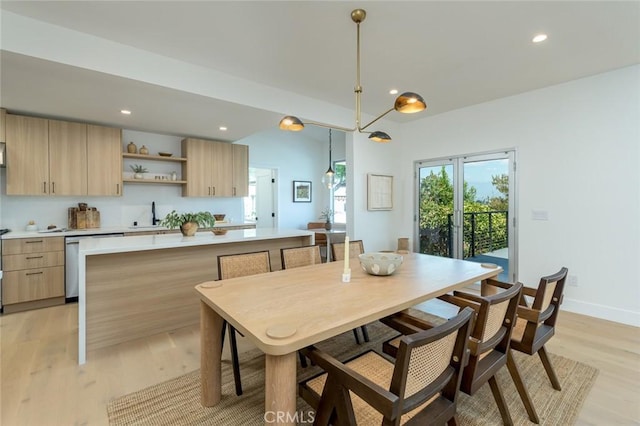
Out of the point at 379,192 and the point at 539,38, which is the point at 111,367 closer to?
the point at 379,192

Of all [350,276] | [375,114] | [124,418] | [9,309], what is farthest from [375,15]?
[9,309]

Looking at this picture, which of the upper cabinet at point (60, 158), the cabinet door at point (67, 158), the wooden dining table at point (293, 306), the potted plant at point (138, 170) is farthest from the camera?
the potted plant at point (138, 170)

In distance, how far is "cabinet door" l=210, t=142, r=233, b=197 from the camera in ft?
17.1

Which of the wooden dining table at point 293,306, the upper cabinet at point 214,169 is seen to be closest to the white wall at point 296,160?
the upper cabinet at point 214,169

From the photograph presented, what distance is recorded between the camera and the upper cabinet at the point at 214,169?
4957mm

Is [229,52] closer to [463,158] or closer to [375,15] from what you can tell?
[375,15]

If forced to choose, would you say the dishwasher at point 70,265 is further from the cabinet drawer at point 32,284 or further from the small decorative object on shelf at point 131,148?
the small decorative object on shelf at point 131,148

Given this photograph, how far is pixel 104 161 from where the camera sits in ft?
13.7

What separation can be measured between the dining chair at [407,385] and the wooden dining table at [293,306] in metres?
0.16

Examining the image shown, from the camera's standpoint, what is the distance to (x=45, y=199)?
406cm

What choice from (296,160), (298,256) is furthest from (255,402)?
(296,160)

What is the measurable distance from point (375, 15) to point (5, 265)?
467cm

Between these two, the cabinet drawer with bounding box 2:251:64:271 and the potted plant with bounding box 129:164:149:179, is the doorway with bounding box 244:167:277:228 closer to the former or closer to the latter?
the potted plant with bounding box 129:164:149:179

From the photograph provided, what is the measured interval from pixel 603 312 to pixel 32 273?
660cm
